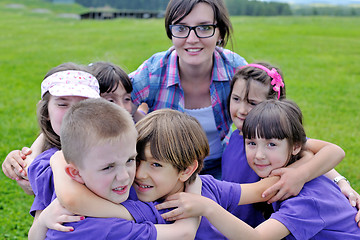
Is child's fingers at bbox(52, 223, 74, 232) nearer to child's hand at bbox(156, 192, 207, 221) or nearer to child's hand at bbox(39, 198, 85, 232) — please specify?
child's hand at bbox(39, 198, 85, 232)

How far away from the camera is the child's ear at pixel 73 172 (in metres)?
2.26

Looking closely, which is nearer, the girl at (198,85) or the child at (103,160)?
the child at (103,160)

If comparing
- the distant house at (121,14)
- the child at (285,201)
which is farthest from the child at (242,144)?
the distant house at (121,14)

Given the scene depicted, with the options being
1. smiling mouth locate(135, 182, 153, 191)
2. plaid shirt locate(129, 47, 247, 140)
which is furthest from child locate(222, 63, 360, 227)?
smiling mouth locate(135, 182, 153, 191)

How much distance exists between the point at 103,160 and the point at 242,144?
162cm

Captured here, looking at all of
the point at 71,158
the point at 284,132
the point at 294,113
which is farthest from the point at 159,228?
the point at 294,113

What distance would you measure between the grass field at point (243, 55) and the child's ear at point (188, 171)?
1.85 m

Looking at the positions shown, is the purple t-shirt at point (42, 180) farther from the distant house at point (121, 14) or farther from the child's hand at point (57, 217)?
the distant house at point (121, 14)

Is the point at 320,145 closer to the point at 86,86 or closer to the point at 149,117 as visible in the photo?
the point at 149,117

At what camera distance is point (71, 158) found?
223cm

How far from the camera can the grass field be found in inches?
258

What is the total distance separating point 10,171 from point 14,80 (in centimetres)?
856

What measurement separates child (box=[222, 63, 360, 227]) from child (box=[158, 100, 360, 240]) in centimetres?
15

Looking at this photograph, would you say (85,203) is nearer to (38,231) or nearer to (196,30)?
(38,231)
